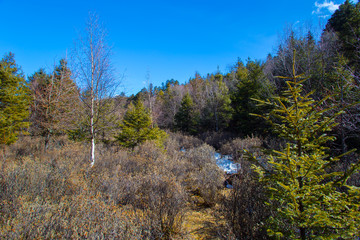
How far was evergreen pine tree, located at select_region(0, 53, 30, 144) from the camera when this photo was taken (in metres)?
8.98

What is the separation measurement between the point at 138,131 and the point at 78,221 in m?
8.93

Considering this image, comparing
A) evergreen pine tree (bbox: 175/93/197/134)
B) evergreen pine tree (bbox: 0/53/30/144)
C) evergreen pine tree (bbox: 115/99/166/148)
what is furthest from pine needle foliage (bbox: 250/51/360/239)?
evergreen pine tree (bbox: 175/93/197/134)

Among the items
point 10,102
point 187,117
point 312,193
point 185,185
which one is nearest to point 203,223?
point 185,185

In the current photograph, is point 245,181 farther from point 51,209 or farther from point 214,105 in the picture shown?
point 214,105

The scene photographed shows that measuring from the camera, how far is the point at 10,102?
31.0 feet

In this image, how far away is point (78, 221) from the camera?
101 inches

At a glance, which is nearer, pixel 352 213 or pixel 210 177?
pixel 352 213

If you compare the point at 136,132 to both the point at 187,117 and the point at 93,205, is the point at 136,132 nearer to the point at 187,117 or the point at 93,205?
the point at 93,205

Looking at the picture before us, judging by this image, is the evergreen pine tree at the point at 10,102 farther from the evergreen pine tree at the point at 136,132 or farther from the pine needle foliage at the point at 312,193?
the pine needle foliage at the point at 312,193

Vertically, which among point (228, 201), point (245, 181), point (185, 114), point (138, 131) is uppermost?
point (185, 114)

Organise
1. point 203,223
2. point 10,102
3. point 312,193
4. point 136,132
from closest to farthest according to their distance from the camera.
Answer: point 312,193 → point 203,223 → point 10,102 → point 136,132

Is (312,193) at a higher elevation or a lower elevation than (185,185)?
higher

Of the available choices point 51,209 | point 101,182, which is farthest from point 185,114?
point 51,209

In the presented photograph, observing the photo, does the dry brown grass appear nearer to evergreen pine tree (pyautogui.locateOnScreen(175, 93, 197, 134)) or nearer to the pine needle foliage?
the pine needle foliage
